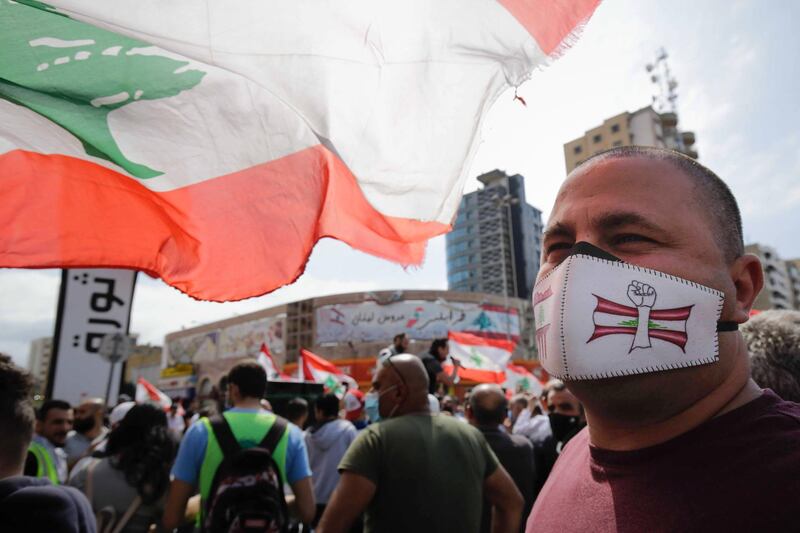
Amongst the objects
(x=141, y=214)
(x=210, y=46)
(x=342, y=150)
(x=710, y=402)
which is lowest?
(x=710, y=402)

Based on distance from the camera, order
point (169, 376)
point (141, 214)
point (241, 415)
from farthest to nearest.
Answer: point (169, 376) → point (241, 415) → point (141, 214)

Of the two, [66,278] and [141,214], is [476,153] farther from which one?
[66,278]

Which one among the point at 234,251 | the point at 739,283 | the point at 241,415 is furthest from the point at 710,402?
the point at 241,415

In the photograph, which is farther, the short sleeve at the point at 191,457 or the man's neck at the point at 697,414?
the short sleeve at the point at 191,457

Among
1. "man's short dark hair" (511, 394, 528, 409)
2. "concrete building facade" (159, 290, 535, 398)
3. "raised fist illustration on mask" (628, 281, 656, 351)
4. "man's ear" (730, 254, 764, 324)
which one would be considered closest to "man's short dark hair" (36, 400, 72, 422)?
"raised fist illustration on mask" (628, 281, 656, 351)

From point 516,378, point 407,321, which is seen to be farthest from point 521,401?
point 407,321

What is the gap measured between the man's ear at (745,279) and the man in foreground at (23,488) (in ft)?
7.60

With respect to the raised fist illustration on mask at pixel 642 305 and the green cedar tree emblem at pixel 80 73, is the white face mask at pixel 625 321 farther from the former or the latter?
the green cedar tree emblem at pixel 80 73

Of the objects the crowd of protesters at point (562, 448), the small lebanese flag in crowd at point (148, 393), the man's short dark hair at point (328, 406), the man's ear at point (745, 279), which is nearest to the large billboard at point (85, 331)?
the crowd of protesters at point (562, 448)

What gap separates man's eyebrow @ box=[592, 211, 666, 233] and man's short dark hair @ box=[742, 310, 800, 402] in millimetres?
1089

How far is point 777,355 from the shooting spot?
2.00 m

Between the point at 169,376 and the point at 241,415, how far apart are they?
5309cm

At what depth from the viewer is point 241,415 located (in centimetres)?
364

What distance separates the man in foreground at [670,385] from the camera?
39.5 inches
